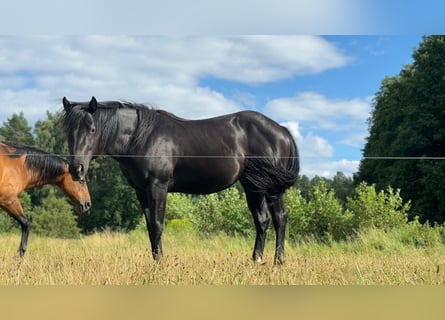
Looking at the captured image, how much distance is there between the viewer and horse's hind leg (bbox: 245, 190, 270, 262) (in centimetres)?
477

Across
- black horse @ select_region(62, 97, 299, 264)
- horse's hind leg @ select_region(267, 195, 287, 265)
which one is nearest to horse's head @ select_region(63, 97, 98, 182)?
black horse @ select_region(62, 97, 299, 264)

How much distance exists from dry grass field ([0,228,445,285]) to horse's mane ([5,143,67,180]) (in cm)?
83

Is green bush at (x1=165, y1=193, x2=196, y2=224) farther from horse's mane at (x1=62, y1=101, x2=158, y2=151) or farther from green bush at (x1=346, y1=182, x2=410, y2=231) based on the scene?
horse's mane at (x1=62, y1=101, x2=158, y2=151)

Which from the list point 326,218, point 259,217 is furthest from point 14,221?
point 326,218

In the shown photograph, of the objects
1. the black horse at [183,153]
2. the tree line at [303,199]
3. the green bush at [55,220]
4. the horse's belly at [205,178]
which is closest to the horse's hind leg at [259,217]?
the black horse at [183,153]

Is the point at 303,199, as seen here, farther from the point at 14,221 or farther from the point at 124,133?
the point at 14,221

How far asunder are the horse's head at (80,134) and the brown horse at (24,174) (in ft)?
2.98

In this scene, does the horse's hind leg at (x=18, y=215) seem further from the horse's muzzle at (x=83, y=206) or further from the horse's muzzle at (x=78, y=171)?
the horse's muzzle at (x=78, y=171)

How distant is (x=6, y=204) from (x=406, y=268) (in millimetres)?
4081

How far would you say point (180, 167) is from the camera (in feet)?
14.6

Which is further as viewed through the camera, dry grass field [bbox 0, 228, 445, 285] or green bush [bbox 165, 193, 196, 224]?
green bush [bbox 165, 193, 196, 224]

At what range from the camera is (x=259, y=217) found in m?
4.87

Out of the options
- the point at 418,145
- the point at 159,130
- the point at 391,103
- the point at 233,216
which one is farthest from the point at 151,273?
the point at 391,103

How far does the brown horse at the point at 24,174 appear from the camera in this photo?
16.4ft
